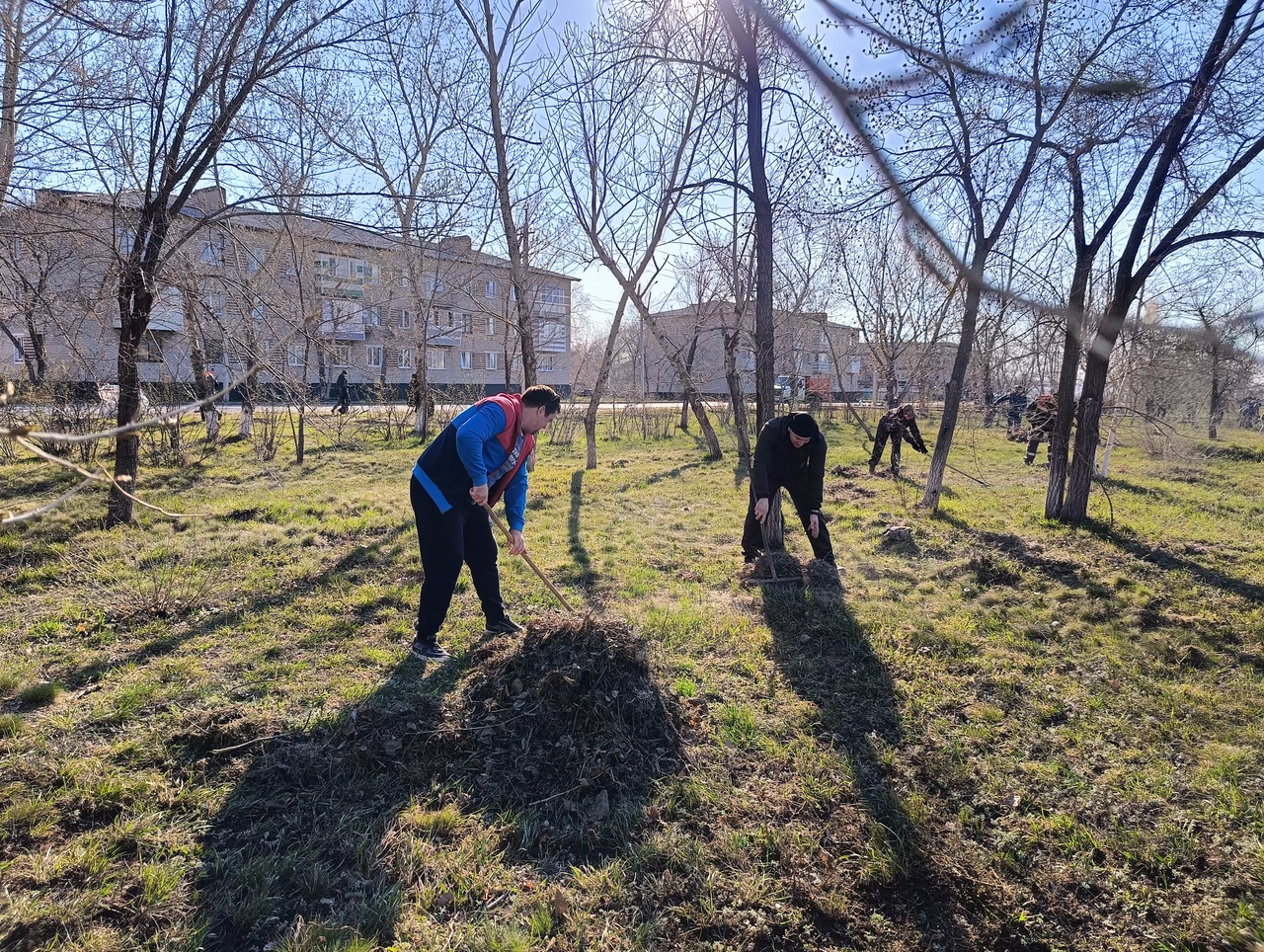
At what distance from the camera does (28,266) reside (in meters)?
7.16

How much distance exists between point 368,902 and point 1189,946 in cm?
272

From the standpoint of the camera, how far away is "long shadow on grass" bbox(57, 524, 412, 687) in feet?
11.9

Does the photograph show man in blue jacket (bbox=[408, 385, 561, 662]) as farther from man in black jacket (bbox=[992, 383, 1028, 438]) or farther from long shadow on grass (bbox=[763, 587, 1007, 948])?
man in black jacket (bbox=[992, 383, 1028, 438])

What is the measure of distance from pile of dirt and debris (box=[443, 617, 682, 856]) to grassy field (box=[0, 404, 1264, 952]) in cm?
1

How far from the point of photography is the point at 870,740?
3215 mm

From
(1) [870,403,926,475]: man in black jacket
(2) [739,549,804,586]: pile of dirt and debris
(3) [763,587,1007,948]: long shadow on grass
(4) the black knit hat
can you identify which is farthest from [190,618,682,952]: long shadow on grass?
(1) [870,403,926,475]: man in black jacket

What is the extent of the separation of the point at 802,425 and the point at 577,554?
2.55 m

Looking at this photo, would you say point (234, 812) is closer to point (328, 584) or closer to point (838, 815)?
point (838, 815)

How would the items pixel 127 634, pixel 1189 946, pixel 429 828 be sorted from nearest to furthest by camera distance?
pixel 1189 946 < pixel 429 828 < pixel 127 634

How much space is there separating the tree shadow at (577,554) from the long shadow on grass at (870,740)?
1.57 m

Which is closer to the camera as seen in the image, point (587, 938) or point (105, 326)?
point (587, 938)

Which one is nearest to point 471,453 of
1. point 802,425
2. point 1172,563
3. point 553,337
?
point 802,425

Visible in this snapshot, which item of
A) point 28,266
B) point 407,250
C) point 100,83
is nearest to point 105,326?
point 28,266

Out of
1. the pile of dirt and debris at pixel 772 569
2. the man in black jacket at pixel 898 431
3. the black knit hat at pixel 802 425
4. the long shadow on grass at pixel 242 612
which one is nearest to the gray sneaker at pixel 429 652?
the long shadow on grass at pixel 242 612
